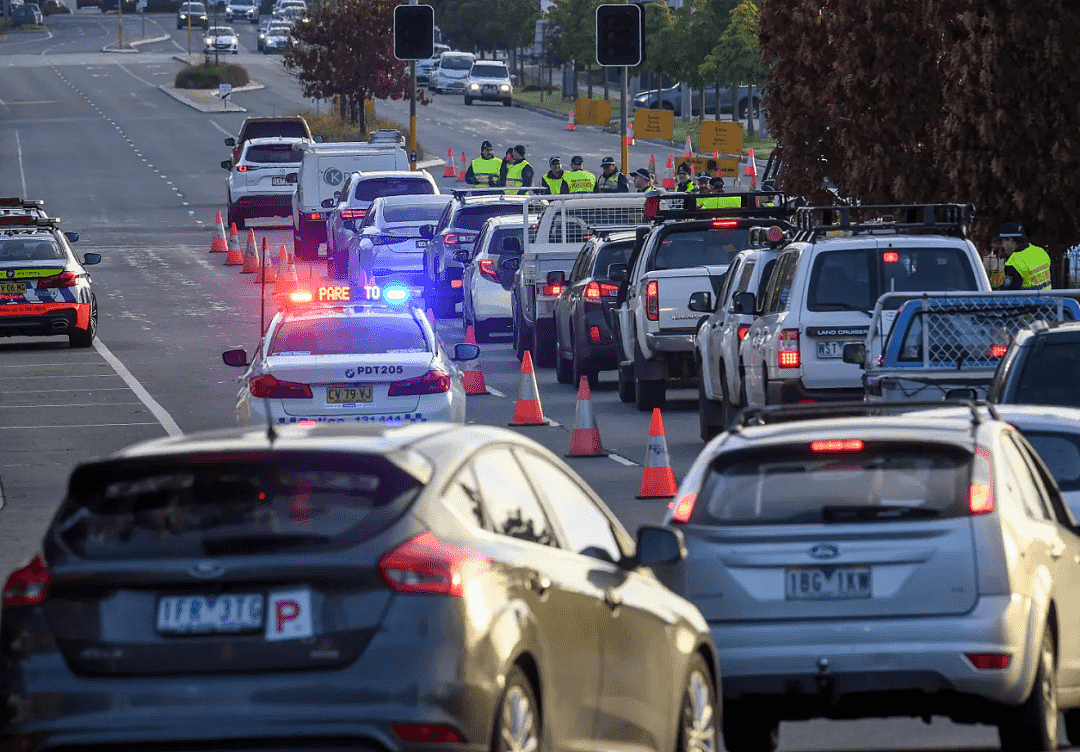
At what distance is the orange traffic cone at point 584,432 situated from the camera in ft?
65.1

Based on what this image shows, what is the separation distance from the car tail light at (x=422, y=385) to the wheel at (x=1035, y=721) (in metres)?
8.71

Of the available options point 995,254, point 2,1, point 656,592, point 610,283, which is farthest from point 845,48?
point 2,1

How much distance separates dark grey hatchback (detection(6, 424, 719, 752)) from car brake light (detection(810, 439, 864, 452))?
91.3 inches

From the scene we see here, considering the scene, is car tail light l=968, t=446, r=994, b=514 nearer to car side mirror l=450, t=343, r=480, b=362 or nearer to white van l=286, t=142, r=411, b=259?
car side mirror l=450, t=343, r=480, b=362

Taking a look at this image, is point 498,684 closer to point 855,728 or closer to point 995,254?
point 855,728

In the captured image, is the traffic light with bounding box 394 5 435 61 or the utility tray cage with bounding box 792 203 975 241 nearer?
the utility tray cage with bounding box 792 203 975 241

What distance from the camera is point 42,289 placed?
30938mm

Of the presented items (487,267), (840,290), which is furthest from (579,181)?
(840,290)

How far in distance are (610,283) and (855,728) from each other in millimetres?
15222

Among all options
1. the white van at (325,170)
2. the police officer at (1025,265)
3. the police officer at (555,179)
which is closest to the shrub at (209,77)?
the white van at (325,170)

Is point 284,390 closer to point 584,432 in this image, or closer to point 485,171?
point 584,432

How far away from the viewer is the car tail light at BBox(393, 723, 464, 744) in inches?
242

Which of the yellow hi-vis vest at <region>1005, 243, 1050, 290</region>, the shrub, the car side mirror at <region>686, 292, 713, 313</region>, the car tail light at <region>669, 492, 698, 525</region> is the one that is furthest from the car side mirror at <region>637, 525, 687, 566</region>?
the shrub

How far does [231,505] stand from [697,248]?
17660 mm
